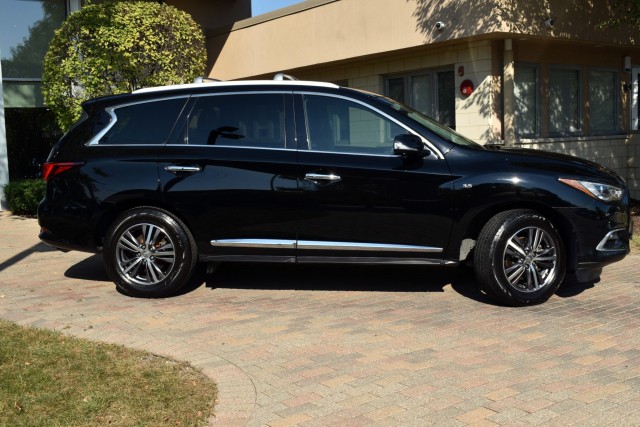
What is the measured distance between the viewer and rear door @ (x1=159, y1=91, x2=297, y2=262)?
22.1 feet

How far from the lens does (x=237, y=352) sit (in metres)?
5.30

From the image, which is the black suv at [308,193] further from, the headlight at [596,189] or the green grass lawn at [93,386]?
the green grass lawn at [93,386]

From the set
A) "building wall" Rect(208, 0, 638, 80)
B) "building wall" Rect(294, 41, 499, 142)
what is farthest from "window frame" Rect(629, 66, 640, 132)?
"building wall" Rect(294, 41, 499, 142)

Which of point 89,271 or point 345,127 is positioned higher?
point 345,127

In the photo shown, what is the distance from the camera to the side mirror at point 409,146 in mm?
6449

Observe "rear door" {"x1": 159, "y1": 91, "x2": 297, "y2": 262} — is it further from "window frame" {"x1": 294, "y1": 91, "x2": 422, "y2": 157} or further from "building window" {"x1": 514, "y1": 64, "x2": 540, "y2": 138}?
"building window" {"x1": 514, "y1": 64, "x2": 540, "y2": 138}

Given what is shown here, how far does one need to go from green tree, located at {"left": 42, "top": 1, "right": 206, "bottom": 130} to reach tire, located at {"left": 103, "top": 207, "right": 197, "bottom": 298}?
6.26 m

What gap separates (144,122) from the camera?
7.16 m

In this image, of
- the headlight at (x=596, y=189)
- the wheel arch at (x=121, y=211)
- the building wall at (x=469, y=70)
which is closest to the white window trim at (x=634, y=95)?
the building wall at (x=469, y=70)

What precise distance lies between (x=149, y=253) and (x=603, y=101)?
1132 cm

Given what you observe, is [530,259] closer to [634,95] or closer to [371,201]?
[371,201]

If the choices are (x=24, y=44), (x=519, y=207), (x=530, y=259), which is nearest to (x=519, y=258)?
(x=530, y=259)

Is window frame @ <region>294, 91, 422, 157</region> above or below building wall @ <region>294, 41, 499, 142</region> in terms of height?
below

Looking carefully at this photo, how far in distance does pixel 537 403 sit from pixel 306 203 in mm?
3049
